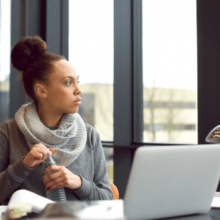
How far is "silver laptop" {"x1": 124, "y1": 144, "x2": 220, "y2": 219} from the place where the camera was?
834mm

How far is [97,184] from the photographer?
5.11 ft

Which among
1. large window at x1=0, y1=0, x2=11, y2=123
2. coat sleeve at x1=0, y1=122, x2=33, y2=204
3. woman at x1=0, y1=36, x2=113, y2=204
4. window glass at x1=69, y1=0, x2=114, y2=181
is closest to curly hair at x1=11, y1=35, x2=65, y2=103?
woman at x1=0, y1=36, x2=113, y2=204

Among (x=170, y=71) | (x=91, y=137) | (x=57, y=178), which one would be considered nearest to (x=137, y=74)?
(x=170, y=71)

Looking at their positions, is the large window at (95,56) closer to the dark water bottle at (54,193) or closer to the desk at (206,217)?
the dark water bottle at (54,193)

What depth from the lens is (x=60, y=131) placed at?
1504mm

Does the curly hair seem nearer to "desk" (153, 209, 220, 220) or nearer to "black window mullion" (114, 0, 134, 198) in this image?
"desk" (153, 209, 220, 220)

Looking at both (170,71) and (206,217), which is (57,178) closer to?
(206,217)

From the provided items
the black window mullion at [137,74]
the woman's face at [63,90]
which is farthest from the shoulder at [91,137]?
the black window mullion at [137,74]

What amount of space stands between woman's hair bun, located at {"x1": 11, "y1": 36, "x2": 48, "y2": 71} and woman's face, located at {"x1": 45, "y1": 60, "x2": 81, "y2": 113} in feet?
0.53

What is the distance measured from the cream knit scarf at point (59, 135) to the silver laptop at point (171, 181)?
679mm

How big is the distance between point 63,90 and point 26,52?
30cm

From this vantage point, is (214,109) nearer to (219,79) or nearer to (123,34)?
(219,79)

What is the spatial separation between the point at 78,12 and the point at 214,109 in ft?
5.88

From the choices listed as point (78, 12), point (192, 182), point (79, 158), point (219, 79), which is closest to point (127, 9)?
point (78, 12)
